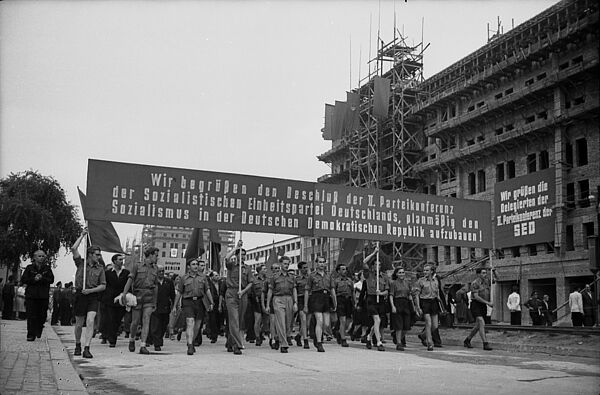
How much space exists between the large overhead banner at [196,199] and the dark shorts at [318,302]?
3.83 m

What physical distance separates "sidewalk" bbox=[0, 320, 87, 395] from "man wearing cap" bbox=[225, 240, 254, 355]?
3107 mm

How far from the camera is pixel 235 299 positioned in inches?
508

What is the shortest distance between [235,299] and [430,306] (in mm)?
4711

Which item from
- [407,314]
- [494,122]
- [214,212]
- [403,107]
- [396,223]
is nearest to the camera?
[407,314]

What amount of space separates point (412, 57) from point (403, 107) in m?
6.22

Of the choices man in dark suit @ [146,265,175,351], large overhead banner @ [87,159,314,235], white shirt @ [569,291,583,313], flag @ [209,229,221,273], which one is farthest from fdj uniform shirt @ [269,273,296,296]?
white shirt @ [569,291,583,313]

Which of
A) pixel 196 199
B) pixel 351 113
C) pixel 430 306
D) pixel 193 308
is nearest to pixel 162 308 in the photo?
pixel 193 308

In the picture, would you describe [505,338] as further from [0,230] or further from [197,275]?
[0,230]

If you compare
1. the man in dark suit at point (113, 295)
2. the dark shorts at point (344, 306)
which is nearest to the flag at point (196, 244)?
the dark shorts at point (344, 306)

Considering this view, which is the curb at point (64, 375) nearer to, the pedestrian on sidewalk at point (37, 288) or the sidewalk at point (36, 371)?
the sidewalk at point (36, 371)

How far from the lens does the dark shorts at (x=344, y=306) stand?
622 inches

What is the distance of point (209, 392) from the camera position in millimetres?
7141

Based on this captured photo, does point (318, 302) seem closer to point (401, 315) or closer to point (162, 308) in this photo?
point (401, 315)

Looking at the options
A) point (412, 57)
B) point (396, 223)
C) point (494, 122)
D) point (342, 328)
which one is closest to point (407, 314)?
point (342, 328)
